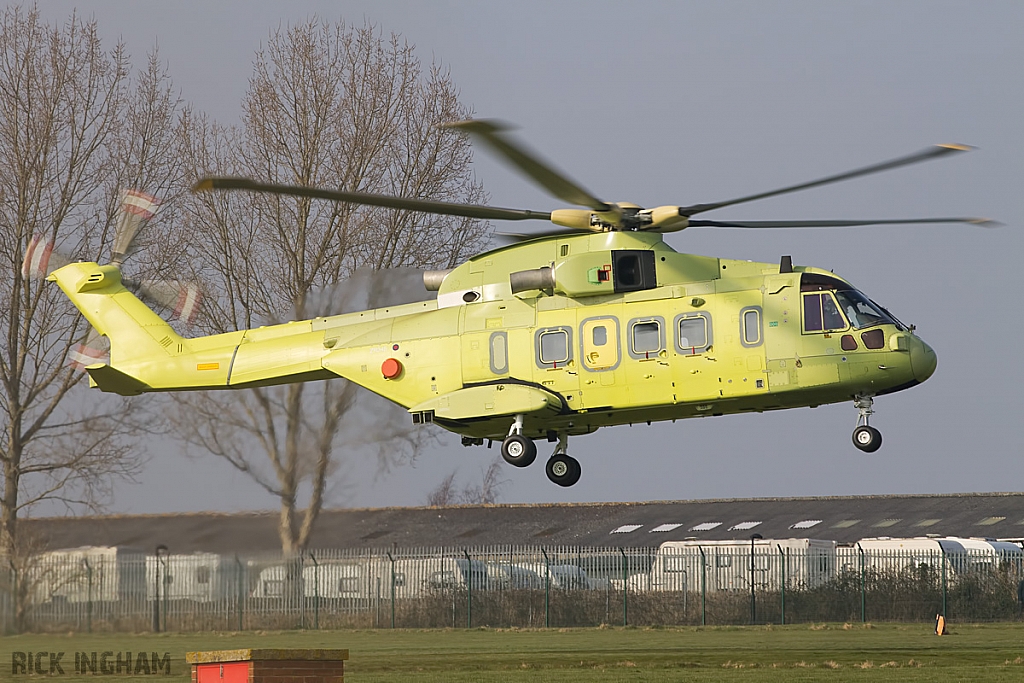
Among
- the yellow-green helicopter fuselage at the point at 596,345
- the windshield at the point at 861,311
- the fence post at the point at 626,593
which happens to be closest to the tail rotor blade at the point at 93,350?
the yellow-green helicopter fuselage at the point at 596,345

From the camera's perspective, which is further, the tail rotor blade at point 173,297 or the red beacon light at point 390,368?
the tail rotor blade at point 173,297

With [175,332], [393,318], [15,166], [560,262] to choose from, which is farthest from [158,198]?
[560,262]

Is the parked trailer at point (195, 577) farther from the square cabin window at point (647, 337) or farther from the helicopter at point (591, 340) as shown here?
the square cabin window at point (647, 337)

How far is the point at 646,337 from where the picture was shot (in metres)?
24.0

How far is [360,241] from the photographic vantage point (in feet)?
137

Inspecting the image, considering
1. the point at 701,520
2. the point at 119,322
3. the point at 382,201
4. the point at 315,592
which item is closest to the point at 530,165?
the point at 382,201

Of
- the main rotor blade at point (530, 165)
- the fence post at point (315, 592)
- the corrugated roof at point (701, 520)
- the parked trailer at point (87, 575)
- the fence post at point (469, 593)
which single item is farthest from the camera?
the corrugated roof at point (701, 520)

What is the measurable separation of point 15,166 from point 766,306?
1056 inches

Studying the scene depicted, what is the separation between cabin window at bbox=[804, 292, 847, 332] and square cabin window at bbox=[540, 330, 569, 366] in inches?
152

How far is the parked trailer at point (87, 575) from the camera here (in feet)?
93.9

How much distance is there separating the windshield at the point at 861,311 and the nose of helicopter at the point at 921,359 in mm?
470

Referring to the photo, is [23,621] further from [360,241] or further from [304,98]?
[304,98]

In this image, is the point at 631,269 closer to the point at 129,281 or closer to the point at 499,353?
the point at 499,353

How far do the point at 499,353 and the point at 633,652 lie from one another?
403 inches
